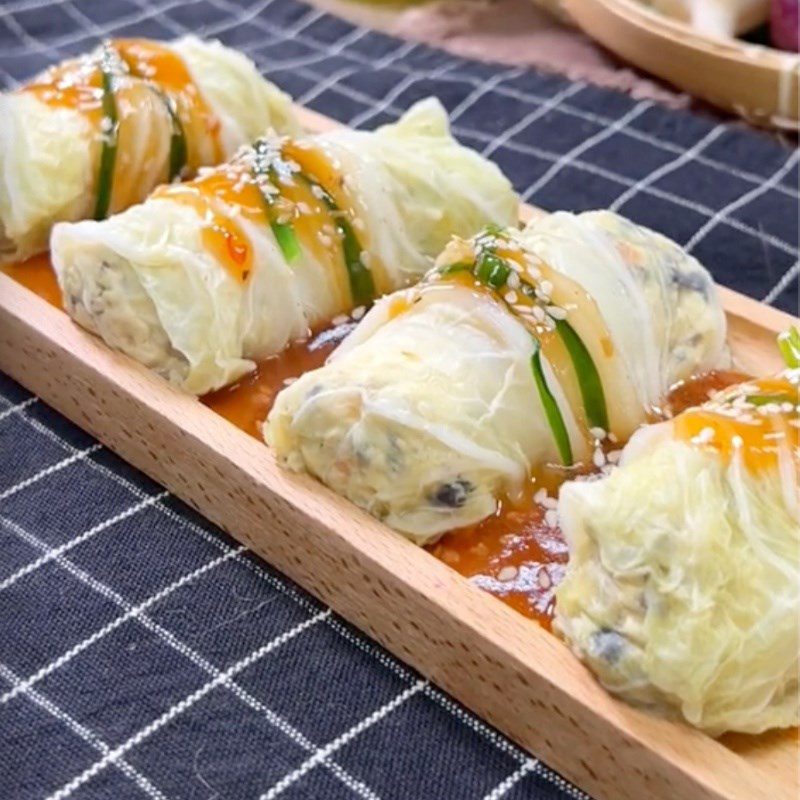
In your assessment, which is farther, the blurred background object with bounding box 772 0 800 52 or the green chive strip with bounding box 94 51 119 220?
the blurred background object with bounding box 772 0 800 52

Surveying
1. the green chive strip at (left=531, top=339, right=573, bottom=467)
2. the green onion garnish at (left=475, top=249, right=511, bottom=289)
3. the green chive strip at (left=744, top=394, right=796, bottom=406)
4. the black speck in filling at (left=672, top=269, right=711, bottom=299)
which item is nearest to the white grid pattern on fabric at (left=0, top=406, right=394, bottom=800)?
the green chive strip at (left=531, top=339, right=573, bottom=467)

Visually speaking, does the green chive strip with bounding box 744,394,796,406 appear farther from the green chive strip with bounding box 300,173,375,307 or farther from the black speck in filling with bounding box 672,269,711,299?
the green chive strip with bounding box 300,173,375,307

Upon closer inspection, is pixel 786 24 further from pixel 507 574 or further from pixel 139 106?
pixel 507 574

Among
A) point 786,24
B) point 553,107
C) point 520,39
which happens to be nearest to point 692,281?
point 553,107

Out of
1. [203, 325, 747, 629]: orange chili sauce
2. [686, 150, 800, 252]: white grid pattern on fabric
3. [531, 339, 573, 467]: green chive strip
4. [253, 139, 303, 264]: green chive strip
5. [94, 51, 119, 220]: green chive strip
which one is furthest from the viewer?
[686, 150, 800, 252]: white grid pattern on fabric

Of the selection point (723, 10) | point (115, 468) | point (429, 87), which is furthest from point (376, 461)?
point (723, 10)

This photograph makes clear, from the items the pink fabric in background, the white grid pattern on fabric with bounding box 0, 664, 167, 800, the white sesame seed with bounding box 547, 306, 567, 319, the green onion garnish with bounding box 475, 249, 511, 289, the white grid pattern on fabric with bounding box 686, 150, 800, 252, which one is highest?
the green onion garnish with bounding box 475, 249, 511, 289

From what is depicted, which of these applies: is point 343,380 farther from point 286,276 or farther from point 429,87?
point 429,87
